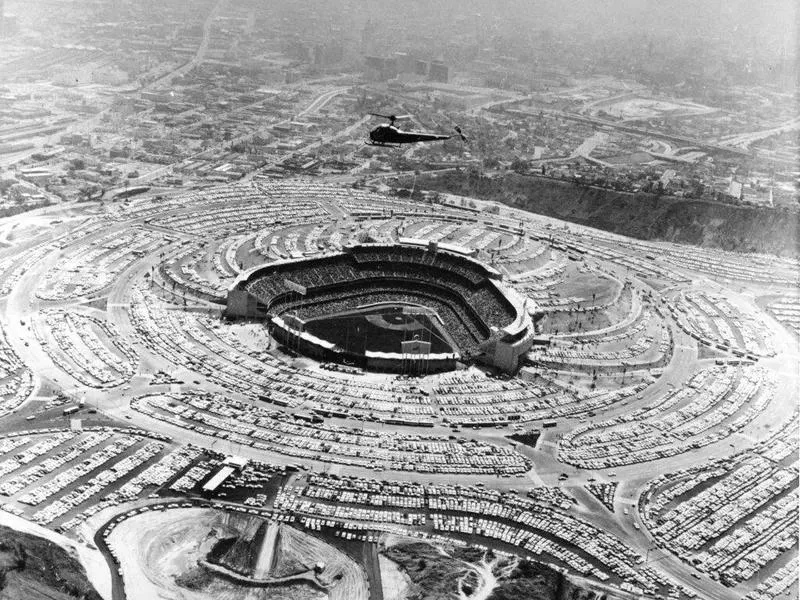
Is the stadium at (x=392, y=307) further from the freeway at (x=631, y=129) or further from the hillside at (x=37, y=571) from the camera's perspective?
the freeway at (x=631, y=129)

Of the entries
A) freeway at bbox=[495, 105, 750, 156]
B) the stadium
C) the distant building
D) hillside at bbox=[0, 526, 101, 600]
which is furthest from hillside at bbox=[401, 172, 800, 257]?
hillside at bbox=[0, 526, 101, 600]

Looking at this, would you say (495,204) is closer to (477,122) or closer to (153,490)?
(477,122)

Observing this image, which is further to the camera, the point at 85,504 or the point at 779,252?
the point at 779,252

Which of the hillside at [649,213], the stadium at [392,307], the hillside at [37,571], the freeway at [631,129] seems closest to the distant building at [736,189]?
the hillside at [649,213]

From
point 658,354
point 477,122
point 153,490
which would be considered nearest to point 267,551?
point 153,490

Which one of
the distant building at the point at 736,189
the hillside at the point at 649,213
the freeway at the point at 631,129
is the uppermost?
the freeway at the point at 631,129

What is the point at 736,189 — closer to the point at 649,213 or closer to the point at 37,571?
the point at 649,213
